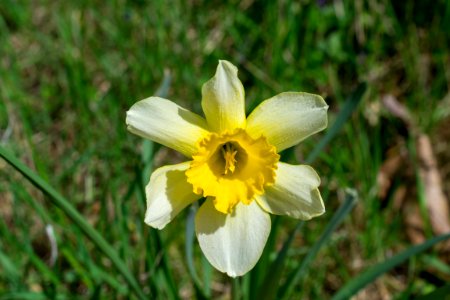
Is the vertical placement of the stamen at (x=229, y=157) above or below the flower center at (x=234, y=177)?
below

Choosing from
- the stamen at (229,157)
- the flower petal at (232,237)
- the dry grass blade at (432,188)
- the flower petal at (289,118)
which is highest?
the flower petal at (289,118)

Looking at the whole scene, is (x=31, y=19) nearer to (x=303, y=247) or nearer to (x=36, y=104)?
(x=36, y=104)

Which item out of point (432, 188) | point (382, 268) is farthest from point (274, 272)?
point (432, 188)

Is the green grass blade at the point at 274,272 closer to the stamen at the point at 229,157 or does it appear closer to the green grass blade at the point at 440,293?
the stamen at the point at 229,157

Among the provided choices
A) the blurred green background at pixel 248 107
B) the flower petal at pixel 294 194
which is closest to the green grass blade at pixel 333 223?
the flower petal at pixel 294 194

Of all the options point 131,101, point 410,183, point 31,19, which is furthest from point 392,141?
point 31,19

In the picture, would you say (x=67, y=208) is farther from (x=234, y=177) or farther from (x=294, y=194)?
(x=294, y=194)

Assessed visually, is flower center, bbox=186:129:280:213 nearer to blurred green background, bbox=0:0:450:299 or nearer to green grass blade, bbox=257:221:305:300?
green grass blade, bbox=257:221:305:300
